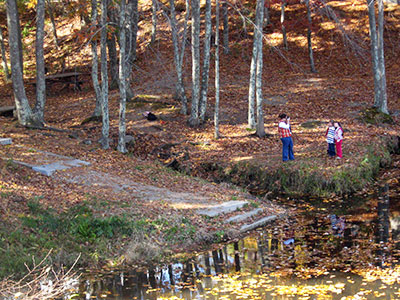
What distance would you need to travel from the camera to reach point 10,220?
1092cm

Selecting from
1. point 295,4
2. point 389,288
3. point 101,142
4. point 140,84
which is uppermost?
point 295,4

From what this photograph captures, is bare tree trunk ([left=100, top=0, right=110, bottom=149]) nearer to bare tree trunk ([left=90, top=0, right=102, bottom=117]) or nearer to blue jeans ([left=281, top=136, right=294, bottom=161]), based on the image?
bare tree trunk ([left=90, top=0, right=102, bottom=117])

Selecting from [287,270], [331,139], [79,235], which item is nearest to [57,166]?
[79,235]

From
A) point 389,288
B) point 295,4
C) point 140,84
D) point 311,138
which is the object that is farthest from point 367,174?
point 295,4

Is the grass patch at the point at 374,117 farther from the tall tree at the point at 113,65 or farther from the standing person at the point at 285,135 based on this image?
the tall tree at the point at 113,65

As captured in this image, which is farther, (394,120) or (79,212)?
(394,120)

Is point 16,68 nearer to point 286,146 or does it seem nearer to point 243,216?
point 286,146

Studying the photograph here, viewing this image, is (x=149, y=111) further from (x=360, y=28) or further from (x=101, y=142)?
(x=360, y=28)

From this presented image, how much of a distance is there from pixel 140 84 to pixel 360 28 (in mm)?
16161

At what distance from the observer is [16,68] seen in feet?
61.0

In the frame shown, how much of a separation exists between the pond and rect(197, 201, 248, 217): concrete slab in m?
1.15

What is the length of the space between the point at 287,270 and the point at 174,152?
398 inches

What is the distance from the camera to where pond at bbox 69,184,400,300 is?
8648 millimetres

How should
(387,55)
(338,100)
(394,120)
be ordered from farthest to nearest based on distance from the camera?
(387,55) → (338,100) → (394,120)
